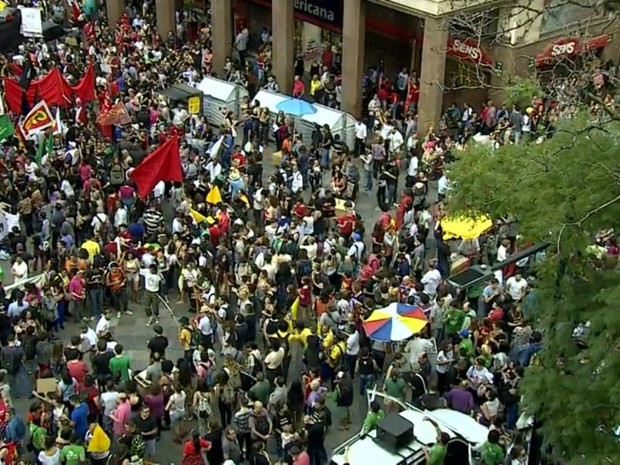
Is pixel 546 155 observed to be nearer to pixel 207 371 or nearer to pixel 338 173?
pixel 207 371

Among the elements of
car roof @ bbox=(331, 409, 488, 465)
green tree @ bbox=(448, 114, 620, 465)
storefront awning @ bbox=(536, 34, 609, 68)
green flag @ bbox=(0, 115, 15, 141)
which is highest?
green tree @ bbox=(448, 114, 620, 465)

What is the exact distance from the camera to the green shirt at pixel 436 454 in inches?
537

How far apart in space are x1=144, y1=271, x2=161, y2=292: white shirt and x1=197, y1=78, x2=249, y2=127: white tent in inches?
395

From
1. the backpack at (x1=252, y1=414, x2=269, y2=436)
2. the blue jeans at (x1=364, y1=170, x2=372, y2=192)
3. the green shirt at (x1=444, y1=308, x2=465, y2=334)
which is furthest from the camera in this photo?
the blue jeans at (x1=364, y1=170, x2=372, y2=192)

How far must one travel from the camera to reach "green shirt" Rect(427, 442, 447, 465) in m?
13.6

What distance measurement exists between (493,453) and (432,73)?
14290 mm

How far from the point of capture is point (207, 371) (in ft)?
51.4

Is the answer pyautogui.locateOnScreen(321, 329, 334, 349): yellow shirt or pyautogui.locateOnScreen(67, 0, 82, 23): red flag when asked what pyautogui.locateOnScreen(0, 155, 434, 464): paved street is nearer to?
pyautogui.locateOnScreen(321, 329, 334, 349): yellow shirt

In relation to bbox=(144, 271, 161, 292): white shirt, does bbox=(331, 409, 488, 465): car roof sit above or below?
above

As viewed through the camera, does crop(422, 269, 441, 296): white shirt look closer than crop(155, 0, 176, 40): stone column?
Yes

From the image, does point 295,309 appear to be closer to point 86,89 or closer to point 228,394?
point 228,394

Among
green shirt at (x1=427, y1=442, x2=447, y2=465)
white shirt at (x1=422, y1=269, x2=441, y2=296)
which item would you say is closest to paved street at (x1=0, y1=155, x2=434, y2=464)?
white shirt at (x1=422, y1=269, x2=441, y2=296)

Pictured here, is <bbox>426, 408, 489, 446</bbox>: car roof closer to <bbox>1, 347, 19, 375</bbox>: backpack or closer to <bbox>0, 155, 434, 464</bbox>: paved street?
<bbox>0, 155, 434, 464</bbox>: paved street

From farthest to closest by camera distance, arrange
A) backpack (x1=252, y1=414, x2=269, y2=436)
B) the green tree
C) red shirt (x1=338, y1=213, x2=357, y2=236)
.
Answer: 1. red shirt (x1=338, y1=213, x2=357, y2=236)
2. backpack (x1=252, y1=414, x2=269, y2=436)
3. the green tree
